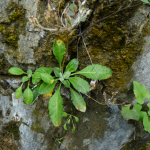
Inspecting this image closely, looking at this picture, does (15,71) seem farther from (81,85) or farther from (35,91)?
(81,85)

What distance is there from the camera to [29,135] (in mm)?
1804

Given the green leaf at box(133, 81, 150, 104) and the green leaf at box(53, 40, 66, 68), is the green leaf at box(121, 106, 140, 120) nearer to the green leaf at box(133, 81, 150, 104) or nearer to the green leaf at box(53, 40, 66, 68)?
the green leaf at box(133, 81, 150, 104)

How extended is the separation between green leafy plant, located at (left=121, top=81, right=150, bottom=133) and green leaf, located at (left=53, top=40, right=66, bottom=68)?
0.96 metres

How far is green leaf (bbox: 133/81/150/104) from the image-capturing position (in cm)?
146

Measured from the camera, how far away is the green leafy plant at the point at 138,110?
4.84 feet

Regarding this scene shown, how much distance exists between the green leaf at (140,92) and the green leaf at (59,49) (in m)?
0.96

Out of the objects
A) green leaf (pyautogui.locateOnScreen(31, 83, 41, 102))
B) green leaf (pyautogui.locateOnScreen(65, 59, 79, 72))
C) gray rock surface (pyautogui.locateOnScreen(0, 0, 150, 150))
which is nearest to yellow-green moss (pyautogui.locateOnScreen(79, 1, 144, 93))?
gray rock surface (pyautogui.locateOnScreen(0, 0, 150, 150))

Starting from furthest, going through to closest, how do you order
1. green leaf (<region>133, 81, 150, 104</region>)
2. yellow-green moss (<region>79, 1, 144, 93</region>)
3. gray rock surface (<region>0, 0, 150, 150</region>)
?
green leaf (<region>133, 81, 150, 104</region>)
gray rock surface (<region>0, 0, 150, 150</region>)
yellow-green moss (<region>79, 1, 144, 93</region>)

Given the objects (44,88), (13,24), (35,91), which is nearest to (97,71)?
(44,88)

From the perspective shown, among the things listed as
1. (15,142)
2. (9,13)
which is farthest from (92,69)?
(15,142)

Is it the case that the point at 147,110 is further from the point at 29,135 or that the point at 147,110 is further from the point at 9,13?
the point at 9,13

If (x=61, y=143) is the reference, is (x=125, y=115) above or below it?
above

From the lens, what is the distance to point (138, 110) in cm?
157

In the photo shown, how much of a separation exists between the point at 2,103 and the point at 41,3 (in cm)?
147
